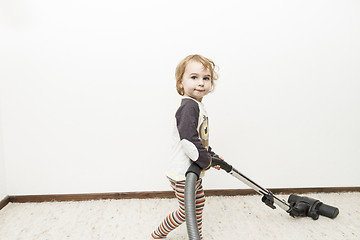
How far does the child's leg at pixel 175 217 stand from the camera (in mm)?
1292

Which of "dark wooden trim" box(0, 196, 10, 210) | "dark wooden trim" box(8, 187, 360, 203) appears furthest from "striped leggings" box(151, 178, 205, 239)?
"dark wooden trim" box(0, 196, 10, 210)

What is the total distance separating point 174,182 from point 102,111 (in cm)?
84

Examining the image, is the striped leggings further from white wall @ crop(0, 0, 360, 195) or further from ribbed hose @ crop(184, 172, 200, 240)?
white wall @ crop(0, 0, 360, 195)

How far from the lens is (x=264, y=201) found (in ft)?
5.09

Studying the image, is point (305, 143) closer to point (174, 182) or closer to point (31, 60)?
point (174, 182)

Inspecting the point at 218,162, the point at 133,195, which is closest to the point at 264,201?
the point at 218,162

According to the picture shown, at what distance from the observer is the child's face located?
123 centimetres

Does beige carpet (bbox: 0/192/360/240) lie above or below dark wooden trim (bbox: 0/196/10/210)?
below

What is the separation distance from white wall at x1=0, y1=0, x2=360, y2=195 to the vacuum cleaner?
354mm

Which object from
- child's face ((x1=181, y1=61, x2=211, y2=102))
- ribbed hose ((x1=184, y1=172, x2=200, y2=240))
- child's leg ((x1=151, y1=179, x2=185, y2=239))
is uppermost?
child's face ((x1=181, y1=61, x2=211, y2=102))

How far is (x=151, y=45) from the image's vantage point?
1815mm

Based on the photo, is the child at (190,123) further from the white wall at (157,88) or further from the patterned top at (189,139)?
the white wall at (157,88)

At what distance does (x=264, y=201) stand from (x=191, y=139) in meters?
0.67

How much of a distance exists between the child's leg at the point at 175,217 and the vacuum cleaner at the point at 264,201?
0.19 metres
